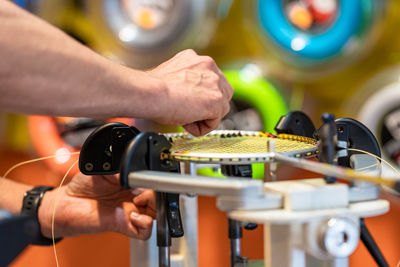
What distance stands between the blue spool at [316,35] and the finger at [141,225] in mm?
700

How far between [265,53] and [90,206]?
67 cm

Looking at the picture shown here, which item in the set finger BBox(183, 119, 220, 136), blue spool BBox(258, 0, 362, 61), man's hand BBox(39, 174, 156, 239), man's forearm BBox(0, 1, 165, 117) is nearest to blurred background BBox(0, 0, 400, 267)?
blue spool BBox(258, 0, 362, 61)

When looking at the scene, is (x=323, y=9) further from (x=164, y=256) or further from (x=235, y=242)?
(x=164, y=256)

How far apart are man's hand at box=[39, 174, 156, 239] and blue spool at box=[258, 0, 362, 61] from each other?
25.0 inches

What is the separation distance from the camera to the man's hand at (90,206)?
0.97m

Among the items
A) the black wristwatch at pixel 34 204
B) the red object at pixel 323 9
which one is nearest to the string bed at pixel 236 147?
the black wristwatch at pixel 34 204

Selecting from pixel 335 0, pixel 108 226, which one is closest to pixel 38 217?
pixel 108 226

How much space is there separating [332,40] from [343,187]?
0.90 meters

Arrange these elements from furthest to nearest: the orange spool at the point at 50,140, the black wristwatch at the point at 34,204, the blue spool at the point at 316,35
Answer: the orange spool at the point at 50,140 < the blue spool at the point at 316,35 < the black wristwatch at the point at 34,204

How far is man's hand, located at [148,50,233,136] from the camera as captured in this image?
68 centimetres

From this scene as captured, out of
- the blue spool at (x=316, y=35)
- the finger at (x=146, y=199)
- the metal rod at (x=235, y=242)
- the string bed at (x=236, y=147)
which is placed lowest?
the metal rod at (x=235, y=242)

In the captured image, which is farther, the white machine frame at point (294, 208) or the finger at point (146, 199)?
the finger at point (146, 199)

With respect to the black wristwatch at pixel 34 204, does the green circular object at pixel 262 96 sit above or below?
above

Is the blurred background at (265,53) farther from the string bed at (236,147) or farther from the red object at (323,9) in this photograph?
the string bed at (236,147)
